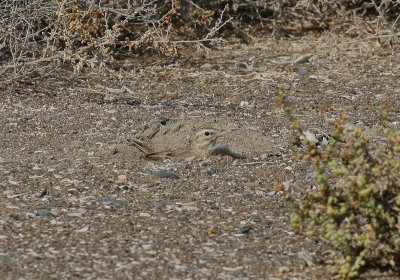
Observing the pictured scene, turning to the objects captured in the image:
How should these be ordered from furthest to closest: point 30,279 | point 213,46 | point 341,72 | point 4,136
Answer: point 213,46 < point 341,72 < point 4,136 < point 30,279

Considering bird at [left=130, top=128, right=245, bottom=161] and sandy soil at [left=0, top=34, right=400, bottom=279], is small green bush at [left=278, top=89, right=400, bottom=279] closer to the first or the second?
sandy soil at [left=0, top=34, right=400, bottom=279]

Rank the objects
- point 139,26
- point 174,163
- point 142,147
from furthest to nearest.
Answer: point 139,26, point 142,147, point 174,163

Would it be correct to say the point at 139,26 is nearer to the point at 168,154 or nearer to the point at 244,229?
the point at 168,154

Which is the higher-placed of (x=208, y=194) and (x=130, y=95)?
(x=208, y=194)

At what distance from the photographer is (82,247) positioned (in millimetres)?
5613

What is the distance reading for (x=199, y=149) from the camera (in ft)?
25.7

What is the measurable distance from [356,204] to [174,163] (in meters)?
2.72

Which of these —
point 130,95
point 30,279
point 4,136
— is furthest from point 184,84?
point 30,279

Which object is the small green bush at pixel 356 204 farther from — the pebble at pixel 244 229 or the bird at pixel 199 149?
the bird at pixel 199 149

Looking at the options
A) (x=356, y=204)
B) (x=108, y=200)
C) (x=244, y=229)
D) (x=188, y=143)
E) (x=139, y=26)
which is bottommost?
(x=139, y=26)

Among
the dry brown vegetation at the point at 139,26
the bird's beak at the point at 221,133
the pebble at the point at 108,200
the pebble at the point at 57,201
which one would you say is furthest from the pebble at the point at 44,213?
the dry brown vegetation at the point at 139,26

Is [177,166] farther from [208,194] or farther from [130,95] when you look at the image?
[130,95]

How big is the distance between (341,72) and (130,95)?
8.04 ft

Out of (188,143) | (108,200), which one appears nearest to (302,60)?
(188,143)
